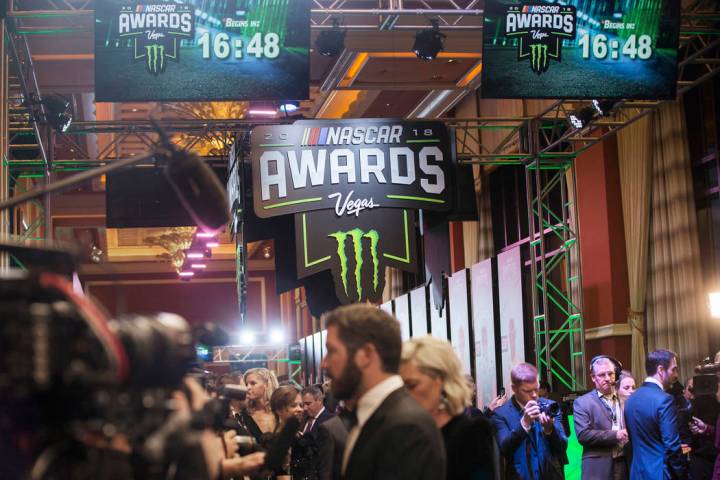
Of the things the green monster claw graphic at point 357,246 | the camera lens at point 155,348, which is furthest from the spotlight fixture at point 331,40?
the camera lens at point 155,348

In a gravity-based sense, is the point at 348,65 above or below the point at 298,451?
above

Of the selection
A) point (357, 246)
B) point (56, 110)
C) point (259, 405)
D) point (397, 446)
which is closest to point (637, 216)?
point (357, 246)

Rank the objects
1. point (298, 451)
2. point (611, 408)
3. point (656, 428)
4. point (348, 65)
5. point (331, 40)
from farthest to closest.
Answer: point (348, 65) < point (331, 40) < point (611, 408) < point (298, 451) < point (656, 428)

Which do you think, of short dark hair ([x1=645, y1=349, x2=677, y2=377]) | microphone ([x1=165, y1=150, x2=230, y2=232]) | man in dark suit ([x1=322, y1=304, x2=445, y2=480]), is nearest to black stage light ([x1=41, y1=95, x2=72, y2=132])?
short dark hair ([x1=645, y1=349, x2=677, y2=377])

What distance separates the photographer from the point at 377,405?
3.12m

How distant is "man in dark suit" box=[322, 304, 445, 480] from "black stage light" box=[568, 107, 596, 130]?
8.34 meters

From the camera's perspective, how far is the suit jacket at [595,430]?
7629 millimetres

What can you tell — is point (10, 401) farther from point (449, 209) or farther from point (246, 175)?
point (246, 175)

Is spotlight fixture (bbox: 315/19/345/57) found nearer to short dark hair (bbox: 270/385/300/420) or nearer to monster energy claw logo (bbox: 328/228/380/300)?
monster energy claw logo (bbox: 328/228/380/300)

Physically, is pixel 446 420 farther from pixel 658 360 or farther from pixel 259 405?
pixel 259 405

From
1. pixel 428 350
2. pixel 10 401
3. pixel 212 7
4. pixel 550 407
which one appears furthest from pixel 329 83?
pixel 10 401

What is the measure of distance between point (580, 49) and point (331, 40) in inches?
90.3

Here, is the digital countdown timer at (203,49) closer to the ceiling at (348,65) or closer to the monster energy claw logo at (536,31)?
the ceiling at (348,65)

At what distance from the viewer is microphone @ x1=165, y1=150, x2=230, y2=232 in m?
2.61
